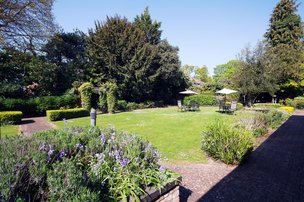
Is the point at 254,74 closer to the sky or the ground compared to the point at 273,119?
closer to the sky

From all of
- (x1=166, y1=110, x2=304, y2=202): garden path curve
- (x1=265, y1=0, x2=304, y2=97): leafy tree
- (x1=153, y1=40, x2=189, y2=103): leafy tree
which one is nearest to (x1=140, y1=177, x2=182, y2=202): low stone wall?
(x1=166, y1=110, x2=304, y2=202): garden path curve

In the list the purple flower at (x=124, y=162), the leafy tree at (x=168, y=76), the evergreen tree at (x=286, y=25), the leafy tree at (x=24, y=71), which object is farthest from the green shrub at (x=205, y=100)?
the purple flower at (x=124, y=162)

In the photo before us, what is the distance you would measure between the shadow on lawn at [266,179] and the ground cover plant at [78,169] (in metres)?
1.48

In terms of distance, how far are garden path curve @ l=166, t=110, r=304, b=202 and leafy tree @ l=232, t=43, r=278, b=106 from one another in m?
15.8

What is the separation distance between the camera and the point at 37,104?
1428 centimetres

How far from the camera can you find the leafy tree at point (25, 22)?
655 inches

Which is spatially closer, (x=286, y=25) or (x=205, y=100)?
(x=205, y=100)

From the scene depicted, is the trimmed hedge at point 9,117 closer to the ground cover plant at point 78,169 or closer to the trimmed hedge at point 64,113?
the trimmed hedge at point 64,113

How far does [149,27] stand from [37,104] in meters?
21.2

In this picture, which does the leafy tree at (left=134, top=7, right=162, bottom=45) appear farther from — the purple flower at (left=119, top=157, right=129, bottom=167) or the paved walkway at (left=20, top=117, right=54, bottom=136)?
the purple flower at (left=119, top=157, right=129, bottom=167)

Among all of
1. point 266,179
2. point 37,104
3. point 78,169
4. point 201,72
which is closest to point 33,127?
point 37,104

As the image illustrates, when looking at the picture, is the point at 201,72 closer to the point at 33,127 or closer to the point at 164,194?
the point at 33,127

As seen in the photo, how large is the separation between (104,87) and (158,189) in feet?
51.2

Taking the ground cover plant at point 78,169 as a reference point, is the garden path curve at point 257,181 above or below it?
below
